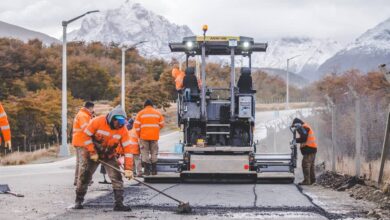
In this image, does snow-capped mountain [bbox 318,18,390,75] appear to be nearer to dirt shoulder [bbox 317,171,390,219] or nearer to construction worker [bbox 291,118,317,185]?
construction worker [bbox 291,118,317,185]

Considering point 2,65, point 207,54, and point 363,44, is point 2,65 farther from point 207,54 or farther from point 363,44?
point 363,44

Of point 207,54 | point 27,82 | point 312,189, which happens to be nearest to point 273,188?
point 312,189

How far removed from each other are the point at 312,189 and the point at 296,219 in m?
5.83

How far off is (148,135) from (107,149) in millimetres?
5418

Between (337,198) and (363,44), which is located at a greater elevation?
(363,44)

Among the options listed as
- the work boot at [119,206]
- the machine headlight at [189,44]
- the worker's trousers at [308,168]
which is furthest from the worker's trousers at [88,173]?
the worker's trousers at [308,168]

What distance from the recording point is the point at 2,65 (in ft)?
188

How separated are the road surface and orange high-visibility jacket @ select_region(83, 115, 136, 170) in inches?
37.9

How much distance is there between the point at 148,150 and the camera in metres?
18.0

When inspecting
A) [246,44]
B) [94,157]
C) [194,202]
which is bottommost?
[194,202]

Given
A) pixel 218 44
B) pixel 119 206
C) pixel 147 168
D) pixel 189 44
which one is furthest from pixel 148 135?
pixel 119 206

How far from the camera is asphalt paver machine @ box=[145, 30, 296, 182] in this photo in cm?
1756

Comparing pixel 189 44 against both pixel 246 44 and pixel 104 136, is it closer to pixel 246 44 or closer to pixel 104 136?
pixel 246 44

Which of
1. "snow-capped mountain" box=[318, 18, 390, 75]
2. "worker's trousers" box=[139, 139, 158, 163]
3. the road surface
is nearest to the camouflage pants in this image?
"worker's trousers" box=[139, 139, 158, 163]
